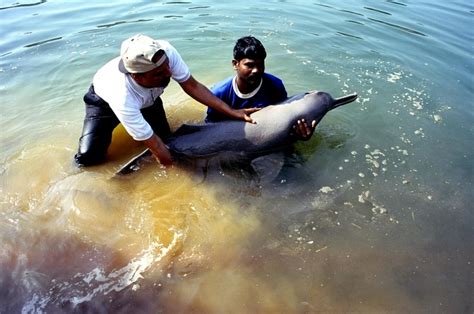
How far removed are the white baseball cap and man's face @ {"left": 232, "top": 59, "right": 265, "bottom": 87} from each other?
0.84 m

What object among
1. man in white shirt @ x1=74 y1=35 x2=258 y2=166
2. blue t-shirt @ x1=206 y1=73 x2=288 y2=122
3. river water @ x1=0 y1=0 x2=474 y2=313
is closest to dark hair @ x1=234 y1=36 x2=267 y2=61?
blue t-shirt @ x1=206 y1=73 x2=288 y2=122

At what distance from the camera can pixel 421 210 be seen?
3.71 meters

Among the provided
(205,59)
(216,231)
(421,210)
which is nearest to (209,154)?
(216,231)

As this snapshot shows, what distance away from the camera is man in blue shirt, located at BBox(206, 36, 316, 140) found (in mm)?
3895

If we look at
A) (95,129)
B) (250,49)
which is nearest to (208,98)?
(250,49)

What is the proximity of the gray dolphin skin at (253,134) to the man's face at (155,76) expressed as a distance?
32.5 inches

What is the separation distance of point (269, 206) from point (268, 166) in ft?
1.89

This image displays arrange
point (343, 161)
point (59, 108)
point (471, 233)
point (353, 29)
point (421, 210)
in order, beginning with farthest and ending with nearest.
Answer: point (353, 29)
point (59, 108)
point (343, 161)
point (421, 210)
point (471, 233)

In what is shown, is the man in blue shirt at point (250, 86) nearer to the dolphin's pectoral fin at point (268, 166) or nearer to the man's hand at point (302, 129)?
the man's hand at point (302, 129)

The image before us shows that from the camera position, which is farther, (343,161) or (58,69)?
(58,69)

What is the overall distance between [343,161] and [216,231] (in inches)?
65.3

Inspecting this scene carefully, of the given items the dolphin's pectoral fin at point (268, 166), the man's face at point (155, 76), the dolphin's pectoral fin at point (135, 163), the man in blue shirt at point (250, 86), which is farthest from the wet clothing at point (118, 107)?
the dolphin's pectoral fin at point (268, 166)

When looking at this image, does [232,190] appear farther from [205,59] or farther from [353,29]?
[353,29]

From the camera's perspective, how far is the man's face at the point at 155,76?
3.50 meters
